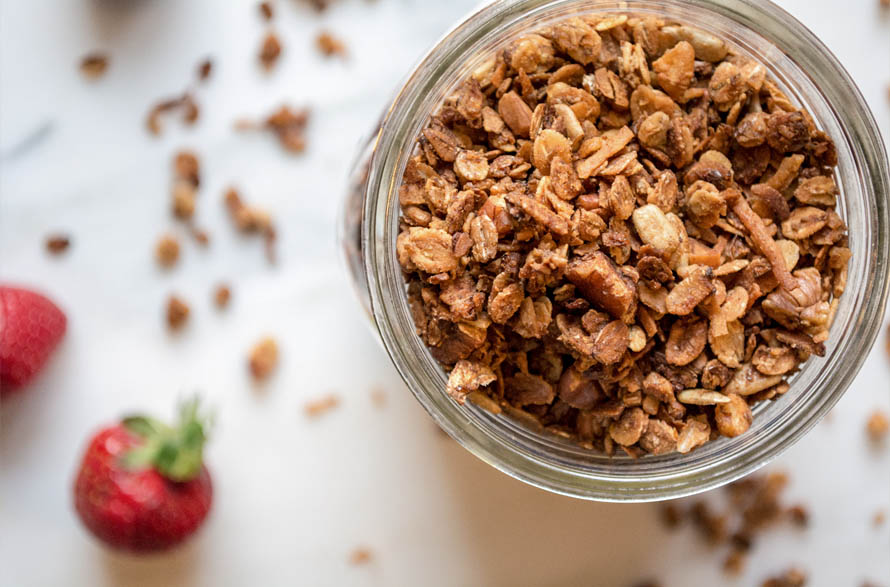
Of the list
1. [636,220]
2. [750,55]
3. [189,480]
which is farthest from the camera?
[189,480]

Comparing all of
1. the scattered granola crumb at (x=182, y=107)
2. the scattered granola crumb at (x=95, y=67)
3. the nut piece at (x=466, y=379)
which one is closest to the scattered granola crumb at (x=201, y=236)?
the scattered granola crumb at (x=182, y=107)

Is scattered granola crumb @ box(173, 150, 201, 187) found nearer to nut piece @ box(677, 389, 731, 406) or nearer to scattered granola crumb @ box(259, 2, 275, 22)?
scattered granola crumb @ box(259, 2, 275, 22)

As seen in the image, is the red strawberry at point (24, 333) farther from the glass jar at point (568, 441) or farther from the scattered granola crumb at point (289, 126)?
the glass jar at point (568, 441)

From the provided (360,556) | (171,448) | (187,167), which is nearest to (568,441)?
(360,556)

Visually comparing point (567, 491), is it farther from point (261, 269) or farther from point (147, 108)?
point (147, 108)

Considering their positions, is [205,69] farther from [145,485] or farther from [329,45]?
[145,485]

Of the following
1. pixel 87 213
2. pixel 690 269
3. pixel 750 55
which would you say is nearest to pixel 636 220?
pixel 690 269
